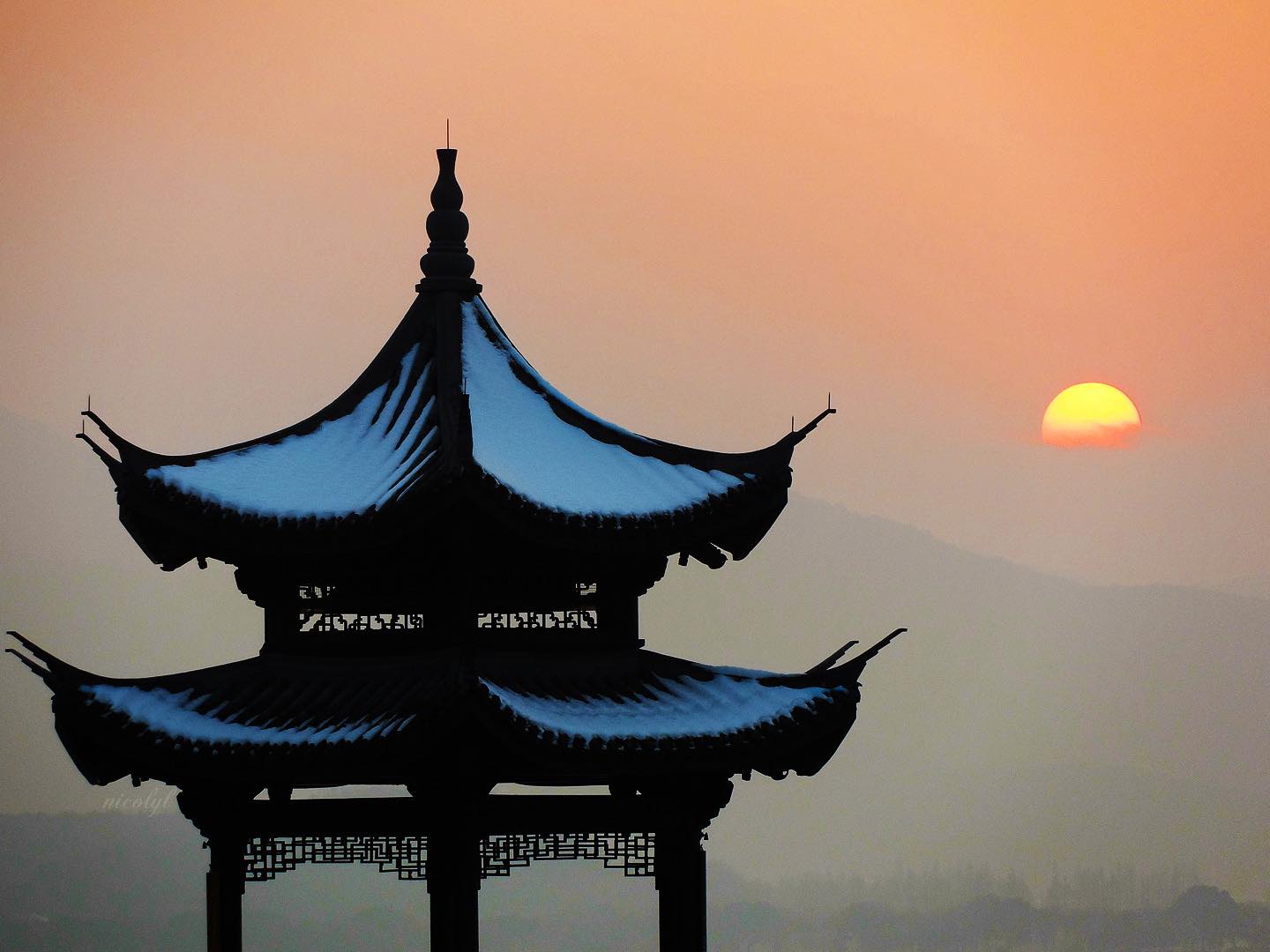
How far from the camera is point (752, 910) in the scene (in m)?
66.4

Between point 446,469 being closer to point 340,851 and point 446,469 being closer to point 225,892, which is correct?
point 340,851

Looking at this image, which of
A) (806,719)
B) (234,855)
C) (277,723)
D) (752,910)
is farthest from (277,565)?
(752,910)

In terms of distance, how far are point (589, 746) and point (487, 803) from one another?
3.62 feet

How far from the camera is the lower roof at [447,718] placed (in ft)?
46.0

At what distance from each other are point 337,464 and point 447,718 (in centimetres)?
284

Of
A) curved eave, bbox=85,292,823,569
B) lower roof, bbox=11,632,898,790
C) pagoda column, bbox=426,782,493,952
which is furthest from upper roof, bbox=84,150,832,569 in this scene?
pagoda column, bbox=426,782,493,952

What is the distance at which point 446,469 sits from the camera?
1430cm

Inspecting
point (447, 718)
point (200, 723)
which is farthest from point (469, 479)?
point (200, 723)

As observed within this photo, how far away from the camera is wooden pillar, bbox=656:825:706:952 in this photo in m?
15.4

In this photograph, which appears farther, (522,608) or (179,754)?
(522,608)

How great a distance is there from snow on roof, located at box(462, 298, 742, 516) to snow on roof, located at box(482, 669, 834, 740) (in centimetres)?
146

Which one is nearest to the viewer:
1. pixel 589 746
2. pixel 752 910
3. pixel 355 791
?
pixel 589 746

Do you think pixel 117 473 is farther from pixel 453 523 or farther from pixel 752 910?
pixel 752 910

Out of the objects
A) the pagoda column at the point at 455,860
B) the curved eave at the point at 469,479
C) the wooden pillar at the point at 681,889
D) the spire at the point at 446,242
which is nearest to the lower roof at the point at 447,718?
the pagoda column at the point at 455,860
